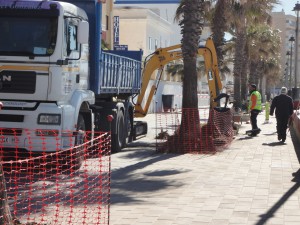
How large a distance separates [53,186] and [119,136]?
23.1ft

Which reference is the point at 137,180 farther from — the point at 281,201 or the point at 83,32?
the point at 83,32

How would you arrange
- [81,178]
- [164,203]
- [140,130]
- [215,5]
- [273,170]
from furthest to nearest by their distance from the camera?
1. [215,5]
2. [140,130]
3. [273,170]
4. [81,178]
5. [164,203]

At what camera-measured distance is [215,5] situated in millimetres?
29000

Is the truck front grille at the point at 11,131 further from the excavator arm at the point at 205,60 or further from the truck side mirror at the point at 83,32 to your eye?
the excavator arm at the point at 205,60

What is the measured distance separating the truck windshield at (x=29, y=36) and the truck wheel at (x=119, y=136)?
4.98 metres

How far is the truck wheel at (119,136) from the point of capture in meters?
17.1

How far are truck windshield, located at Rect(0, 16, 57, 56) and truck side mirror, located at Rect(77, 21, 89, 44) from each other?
0.66 m

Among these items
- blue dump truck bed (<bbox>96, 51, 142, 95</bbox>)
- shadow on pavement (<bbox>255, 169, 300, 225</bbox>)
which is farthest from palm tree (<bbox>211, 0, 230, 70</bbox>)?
shadow on pavement (<bbox>255, 169, 300, 225</bbox>)

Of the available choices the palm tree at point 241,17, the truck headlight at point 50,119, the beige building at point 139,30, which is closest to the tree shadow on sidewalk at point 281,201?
the truck headlight at point 50,119

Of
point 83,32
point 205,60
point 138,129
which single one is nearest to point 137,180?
point 83,32

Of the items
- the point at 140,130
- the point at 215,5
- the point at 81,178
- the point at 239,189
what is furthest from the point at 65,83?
the point at 215,5

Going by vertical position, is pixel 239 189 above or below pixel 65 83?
below

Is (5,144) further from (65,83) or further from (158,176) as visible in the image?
(158,176)

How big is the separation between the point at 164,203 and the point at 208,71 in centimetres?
1241
